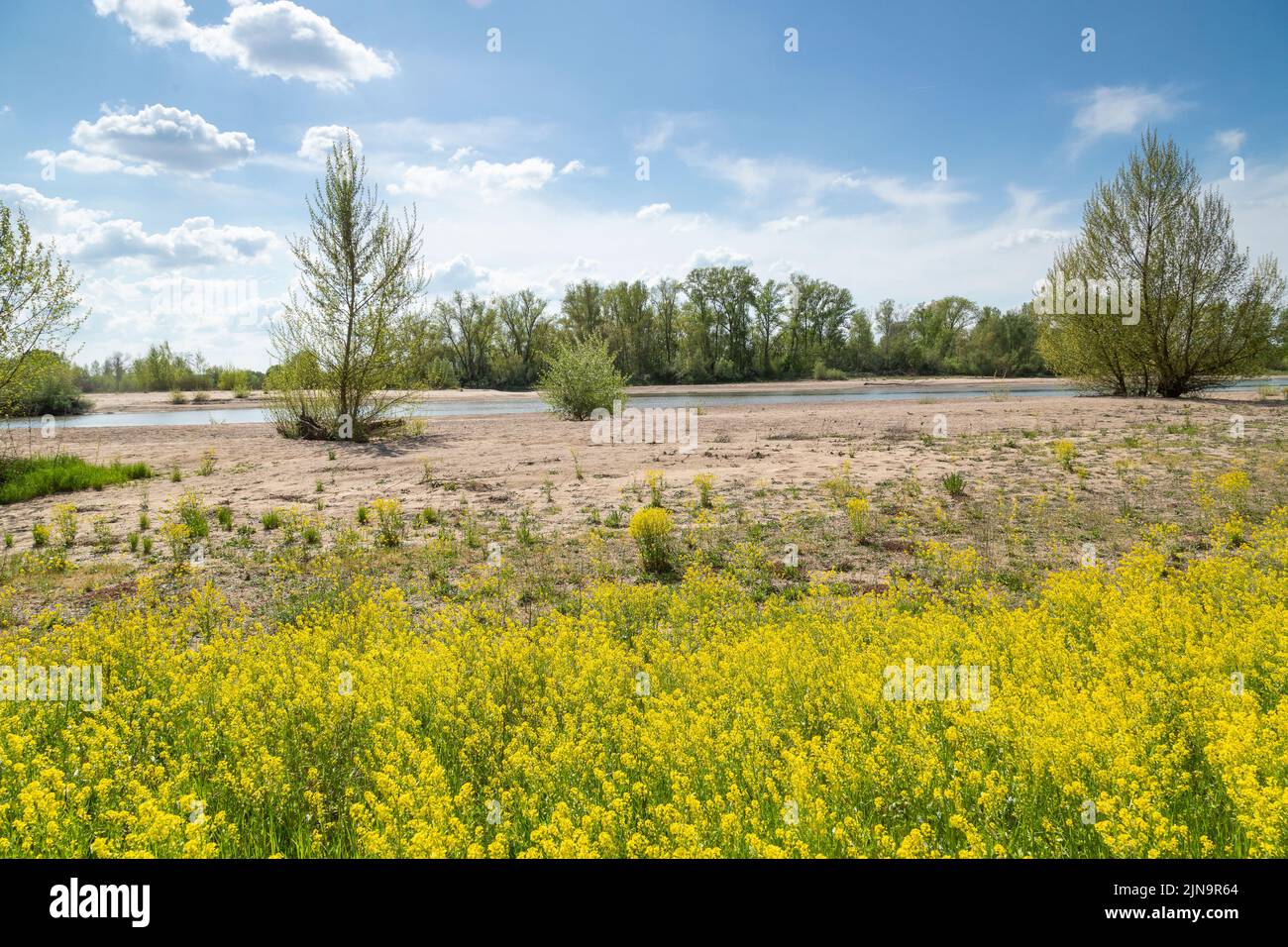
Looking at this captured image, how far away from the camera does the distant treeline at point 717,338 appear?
237 ft

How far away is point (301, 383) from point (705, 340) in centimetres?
5692

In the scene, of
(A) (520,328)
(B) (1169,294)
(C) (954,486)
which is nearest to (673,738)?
(C) (954,486)

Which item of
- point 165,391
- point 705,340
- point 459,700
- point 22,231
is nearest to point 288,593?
point 459,700

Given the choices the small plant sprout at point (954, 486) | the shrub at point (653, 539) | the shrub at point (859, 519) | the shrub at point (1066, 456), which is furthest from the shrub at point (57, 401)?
the shrub at point (1066, 456)

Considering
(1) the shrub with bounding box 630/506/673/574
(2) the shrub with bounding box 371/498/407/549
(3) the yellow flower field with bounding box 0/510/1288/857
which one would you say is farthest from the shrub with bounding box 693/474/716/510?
(3) the yellow flower field with bounding box 0/510/1288/857

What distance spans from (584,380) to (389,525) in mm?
17422

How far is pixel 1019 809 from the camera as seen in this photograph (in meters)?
3.29

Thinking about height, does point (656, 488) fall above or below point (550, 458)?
below

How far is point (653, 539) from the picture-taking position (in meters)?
8.56

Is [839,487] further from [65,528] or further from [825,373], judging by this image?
[825,373]

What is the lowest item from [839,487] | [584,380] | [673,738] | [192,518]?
[673,738]

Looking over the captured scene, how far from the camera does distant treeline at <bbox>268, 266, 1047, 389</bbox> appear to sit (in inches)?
2847

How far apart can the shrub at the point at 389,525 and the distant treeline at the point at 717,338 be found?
57.6 metres
